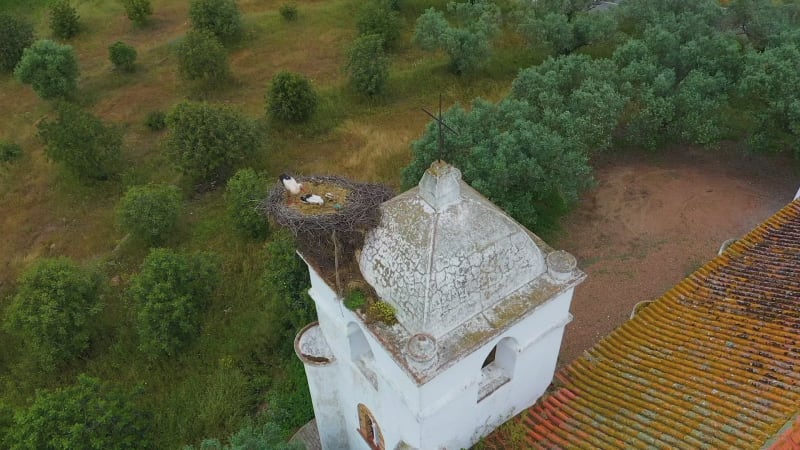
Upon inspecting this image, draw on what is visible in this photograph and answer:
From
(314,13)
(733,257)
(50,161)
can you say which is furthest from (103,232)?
(733,257)

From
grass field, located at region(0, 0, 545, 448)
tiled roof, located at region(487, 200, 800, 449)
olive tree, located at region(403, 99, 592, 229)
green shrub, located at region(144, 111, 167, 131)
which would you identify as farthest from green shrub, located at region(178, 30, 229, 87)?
tiled roof, located at region(487, 200, 800, 449)

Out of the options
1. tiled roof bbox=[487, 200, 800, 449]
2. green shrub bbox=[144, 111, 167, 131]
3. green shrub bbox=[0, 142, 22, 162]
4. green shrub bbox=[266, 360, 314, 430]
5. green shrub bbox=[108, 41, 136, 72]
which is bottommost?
green shrub bbox=[266, 360, 314, 430]

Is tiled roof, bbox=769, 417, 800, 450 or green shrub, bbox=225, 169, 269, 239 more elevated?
tiled roof, bbox=769, 417, 800, 450

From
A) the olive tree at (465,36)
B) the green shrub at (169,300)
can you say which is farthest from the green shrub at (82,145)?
the olive tree at (465,36)

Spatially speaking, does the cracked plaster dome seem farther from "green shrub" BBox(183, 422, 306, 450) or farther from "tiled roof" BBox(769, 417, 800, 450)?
"green shrub" BBox(183, 422, 306, 450)

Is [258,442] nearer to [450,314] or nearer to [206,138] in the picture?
[450,314]

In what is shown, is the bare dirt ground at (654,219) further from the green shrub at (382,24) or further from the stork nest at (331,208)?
the green shrub at (382,24)
